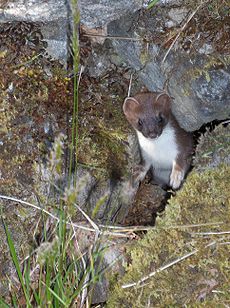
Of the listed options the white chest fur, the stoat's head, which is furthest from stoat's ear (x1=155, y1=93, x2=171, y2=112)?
the white chest fur

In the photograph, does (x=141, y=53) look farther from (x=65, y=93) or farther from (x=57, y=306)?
(x=57, y=306)

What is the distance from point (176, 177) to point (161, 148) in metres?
0.27

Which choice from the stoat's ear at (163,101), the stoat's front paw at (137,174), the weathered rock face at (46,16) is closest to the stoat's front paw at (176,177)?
the stoat's front paw at (137,174)

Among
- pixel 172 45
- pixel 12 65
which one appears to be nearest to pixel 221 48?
pixel 172 45

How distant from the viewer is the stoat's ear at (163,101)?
352cm

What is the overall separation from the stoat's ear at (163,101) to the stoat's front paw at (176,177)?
48cm

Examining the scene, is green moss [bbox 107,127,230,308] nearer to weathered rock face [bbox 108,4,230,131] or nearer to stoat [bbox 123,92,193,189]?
weathered rock face [bbox 108,4,230,131]

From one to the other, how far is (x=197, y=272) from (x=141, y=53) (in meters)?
1.49

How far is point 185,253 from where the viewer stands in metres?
2.27

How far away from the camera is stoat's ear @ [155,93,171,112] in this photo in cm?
352

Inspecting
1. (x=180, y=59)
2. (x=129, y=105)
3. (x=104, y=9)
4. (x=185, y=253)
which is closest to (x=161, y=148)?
(x=129, y=105)

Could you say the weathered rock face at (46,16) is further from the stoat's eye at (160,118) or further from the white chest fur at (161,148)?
the white chest fur at (161,148)

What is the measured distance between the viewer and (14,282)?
9.41 feet

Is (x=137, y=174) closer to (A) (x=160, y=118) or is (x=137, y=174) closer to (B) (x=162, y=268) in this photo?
(A) (x=160, y=118)
